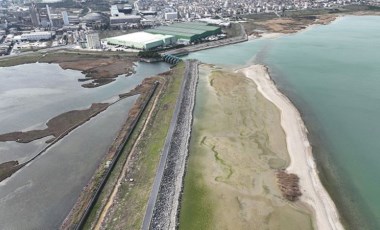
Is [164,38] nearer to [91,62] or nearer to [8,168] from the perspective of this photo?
[91,62]

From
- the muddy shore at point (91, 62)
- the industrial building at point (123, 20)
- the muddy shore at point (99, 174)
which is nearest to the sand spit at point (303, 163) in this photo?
the muddy shore at point (99, 174)

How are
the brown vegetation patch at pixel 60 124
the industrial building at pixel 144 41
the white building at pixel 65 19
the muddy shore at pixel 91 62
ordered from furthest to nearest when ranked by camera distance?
the white building at pixel 65 19 < the industrial building at pixel 144 41 < the muddy shore at pixel 91 62 < the brown vegetation patch at pixel 60 124

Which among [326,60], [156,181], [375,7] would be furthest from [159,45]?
[375,7]

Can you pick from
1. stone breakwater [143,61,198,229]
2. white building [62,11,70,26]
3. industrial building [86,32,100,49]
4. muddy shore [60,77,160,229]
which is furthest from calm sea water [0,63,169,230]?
white building [62,11,70,26]

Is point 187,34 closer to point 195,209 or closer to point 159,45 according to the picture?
point 159,45

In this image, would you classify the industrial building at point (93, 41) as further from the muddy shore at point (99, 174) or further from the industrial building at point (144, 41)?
the muddy shore at point (99, 174)

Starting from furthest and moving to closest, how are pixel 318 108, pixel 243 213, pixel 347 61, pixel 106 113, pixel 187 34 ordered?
1. pixel 187 34
2. pixel 347 61
3. pixel 106 113
4. pixel 318 108
5. pixel 243 213
